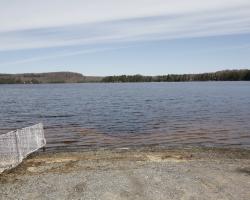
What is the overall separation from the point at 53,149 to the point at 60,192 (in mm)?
12555

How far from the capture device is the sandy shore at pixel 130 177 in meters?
14.4

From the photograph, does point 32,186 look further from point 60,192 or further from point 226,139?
point 226,139

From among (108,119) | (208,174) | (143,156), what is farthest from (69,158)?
(108,119)

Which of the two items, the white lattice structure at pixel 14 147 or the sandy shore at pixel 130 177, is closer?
the sandy shore at pixel 130 177

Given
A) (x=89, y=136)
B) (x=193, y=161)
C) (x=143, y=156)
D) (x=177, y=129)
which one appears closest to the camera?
(x=193, y=161)

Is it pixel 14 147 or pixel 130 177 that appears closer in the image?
pixel 130 177

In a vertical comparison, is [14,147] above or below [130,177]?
above

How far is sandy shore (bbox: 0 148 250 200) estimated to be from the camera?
47.1ft

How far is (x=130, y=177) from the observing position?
646 inches

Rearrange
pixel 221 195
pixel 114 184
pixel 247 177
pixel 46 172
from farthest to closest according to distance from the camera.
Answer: pixel 46 172
pixel 247 177
pixel 114 184
pixel 221 195

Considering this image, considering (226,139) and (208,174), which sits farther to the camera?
(226,139)

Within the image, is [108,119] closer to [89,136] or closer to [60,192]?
[89,136]

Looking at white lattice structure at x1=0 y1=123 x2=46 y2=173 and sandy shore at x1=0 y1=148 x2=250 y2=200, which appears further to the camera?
white lattice structure at x1=0 y1=123 x2=46 y2=173

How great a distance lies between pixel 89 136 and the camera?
110 ft
